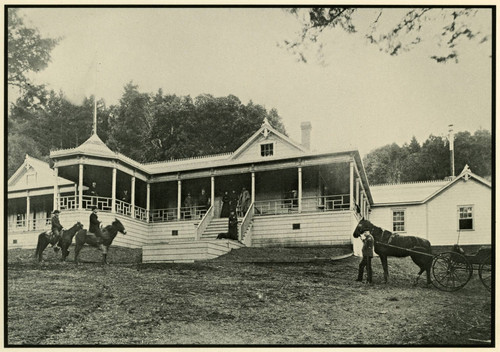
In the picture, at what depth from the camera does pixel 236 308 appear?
9.78 meters

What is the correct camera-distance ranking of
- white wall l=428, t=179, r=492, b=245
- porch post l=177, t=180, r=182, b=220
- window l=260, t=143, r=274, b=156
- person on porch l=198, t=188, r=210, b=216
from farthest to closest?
person on porch l=198, t=188, r=210, b=216 < porch post l=177, t=180, r=182, b=220 < window l=260, t=143, r=274, b=156 < white wall l=428, t=179, r=492, b=245

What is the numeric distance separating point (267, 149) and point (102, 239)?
421 centimetres

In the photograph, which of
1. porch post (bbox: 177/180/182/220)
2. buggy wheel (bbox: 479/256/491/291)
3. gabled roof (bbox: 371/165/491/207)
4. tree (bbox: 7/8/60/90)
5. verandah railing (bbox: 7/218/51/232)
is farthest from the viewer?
porch post (bbox: 177/180/182/220)

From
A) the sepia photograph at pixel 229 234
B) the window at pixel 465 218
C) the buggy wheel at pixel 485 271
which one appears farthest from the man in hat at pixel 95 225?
the buggy wheel at pixel 485 271

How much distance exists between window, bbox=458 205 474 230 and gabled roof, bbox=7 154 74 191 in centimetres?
711

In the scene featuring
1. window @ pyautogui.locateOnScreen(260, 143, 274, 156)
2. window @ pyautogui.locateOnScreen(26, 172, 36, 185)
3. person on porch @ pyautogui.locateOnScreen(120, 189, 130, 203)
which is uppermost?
window @ pyautogui.locateOnScreen(260, 143, 274, 156)

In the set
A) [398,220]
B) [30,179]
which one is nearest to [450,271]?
[398,220]

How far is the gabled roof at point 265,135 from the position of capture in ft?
39.0

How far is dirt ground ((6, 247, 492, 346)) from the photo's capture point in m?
9.23

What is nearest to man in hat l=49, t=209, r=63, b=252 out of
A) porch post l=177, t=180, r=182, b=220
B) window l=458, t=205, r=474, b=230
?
porch post l=177, t=180, r=182, b=220

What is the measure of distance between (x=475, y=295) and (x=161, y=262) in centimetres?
565

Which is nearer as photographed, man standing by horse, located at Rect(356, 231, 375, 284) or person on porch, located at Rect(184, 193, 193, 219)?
man standing by horse, located at Rect(356, 231, 375, 284)

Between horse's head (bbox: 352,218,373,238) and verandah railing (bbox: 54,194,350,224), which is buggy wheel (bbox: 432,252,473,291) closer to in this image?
horse's head (bbox: 352,218,373,238)

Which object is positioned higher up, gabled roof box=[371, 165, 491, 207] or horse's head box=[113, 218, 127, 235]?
gabled roof box=[371, 165, 491, 207]
